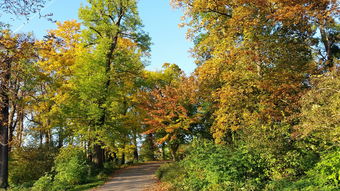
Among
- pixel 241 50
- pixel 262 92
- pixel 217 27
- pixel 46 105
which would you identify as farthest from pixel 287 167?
pixel 46 105

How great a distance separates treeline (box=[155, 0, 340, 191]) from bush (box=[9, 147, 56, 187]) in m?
8.48

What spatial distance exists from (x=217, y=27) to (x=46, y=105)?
45.2 feet

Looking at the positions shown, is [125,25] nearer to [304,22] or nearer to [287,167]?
[304,22]

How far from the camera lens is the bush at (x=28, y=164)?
16.8 metres

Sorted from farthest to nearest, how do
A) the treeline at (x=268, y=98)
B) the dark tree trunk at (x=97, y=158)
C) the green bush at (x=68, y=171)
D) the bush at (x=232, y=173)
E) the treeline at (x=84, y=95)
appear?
the dark tree trunk at (x=97, y=158)
the treeline at (x=84, y=95)
the green bush at (x=68, y=171)
the bush at (x=232, y=173)
the treeline at (x=268, y=98)

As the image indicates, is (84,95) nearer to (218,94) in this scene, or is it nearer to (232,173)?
(218,94)

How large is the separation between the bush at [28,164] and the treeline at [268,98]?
8482 millimetres

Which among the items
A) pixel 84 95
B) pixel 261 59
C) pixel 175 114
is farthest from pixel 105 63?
pixel 261 59

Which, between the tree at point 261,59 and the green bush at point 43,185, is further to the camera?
the green bush at point 43,185

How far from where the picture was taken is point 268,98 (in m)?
11.2

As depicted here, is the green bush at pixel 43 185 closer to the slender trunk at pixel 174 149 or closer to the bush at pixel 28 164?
the bush at pixel 28 164

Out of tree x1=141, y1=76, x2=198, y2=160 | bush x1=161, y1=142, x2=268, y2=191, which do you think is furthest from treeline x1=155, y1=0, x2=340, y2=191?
tree x1=141, y1=76, x2=198, y2=160

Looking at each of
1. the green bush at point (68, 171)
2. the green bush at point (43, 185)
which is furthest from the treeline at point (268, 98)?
the green bush at point (43, 185)

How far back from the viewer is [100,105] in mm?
17828
